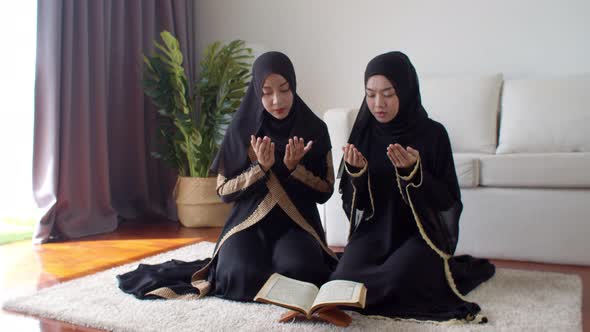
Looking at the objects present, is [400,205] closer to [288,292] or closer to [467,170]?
[288,292]

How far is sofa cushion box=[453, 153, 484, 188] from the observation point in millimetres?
2748

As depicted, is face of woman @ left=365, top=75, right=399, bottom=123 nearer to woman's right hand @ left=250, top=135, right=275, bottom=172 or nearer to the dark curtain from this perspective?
woman's right hand @ left=250, top=135, right=275, bottom=172

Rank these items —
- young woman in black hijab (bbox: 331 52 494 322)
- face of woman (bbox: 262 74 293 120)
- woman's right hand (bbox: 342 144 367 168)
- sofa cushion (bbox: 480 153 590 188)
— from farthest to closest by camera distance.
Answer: sofa cushion (bbox: 480 153 590 188)
face of woman (bbox: 262 74 293 120)
woman's right hand (bbox: 342 144 367 168)
young woman in black hijab (bbox: 331 52 494 322)

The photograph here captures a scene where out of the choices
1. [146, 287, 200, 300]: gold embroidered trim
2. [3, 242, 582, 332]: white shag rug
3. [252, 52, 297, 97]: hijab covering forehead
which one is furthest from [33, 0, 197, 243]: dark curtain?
[252, 52, 297, 97]: hijab covering forehead

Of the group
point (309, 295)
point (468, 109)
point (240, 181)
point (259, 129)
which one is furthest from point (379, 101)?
point (468, 109)

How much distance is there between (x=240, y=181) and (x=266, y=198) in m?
0.11

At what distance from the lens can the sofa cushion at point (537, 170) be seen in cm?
256

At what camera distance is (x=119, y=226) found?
3814mm

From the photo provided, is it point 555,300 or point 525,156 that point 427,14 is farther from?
point 555,300

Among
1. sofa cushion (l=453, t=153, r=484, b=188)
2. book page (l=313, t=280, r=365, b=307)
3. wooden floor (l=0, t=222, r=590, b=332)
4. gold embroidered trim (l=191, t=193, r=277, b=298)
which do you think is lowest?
wooden floor (l=0, t=222, r=590, b=332)

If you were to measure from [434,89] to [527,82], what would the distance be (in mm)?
508

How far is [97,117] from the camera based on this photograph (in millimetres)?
3635

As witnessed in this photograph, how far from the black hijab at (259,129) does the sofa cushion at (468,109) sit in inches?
52.8

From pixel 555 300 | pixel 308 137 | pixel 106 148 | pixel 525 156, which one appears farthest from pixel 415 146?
pixel 106 148
